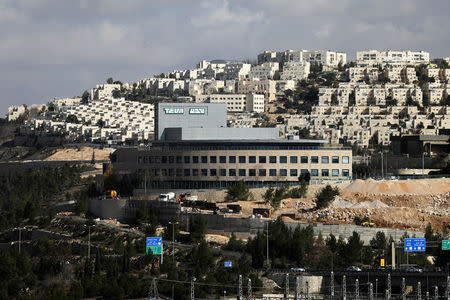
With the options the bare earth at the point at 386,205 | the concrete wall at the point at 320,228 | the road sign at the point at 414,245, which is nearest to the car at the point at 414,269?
the road sign at the point at 414,245

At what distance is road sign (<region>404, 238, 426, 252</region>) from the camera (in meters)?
123

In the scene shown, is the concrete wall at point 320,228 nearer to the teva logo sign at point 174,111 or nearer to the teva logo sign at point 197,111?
the teva logo sign at point 197,111

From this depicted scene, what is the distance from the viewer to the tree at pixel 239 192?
159 meters

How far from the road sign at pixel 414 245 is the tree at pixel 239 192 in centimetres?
3858

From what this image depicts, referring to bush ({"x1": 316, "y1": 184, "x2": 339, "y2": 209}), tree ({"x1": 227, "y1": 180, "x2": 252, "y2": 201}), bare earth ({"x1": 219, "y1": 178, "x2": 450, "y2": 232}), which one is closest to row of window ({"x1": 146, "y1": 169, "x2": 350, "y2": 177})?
bare earth ({"x1": 219, "y1": 178, "x2": 450, "y2": 232})

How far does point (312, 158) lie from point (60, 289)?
5552 centimetres

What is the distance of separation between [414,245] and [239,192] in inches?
1544

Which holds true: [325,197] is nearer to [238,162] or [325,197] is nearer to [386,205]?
[386,205]

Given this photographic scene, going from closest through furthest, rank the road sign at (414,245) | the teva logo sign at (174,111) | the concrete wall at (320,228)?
the road sign at (414,245) < the concrete wall at (320,228) < the teva logo sign at (174,111)

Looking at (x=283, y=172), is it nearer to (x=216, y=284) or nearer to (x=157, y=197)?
(x=157, y=197)

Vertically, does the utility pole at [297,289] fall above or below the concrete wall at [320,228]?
below

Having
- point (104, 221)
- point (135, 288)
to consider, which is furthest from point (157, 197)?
point (135, 288)

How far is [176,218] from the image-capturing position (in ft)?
485

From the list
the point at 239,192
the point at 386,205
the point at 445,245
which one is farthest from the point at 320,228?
the point at 445,245
